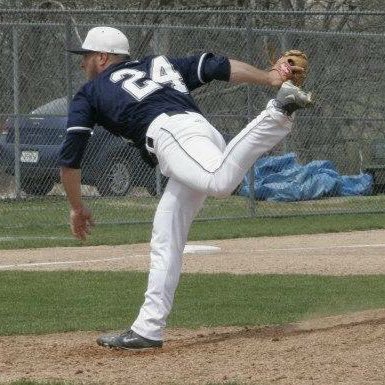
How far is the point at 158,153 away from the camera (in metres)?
7.21

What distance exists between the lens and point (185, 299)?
9.82 m

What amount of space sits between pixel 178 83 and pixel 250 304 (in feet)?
8.10

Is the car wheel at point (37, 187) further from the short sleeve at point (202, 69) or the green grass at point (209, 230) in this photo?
the short sleeve at point (202, 69)

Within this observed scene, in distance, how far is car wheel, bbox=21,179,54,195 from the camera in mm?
16797

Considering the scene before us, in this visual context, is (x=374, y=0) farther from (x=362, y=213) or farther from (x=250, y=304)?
(x=250, y=304)

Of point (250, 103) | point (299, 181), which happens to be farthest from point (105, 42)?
point (299, 181)

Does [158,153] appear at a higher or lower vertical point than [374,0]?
higher

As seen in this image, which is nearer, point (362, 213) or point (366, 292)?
point (366, 292)

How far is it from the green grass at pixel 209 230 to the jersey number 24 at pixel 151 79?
672cm

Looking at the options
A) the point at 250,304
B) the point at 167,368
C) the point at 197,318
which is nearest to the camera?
the point at 167,368

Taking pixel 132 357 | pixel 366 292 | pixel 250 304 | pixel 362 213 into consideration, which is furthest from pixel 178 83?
pixel 362 213

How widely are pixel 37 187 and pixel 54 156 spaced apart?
478mm

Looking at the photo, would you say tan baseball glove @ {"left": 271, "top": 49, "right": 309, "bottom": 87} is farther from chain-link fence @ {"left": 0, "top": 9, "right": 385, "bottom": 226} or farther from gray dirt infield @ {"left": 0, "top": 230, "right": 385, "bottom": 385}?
chain-link fence @ {"left": 0, "top": 9, "right": 385, "bottom": 226}

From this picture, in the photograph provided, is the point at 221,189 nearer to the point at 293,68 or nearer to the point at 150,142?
the point at 150,142
